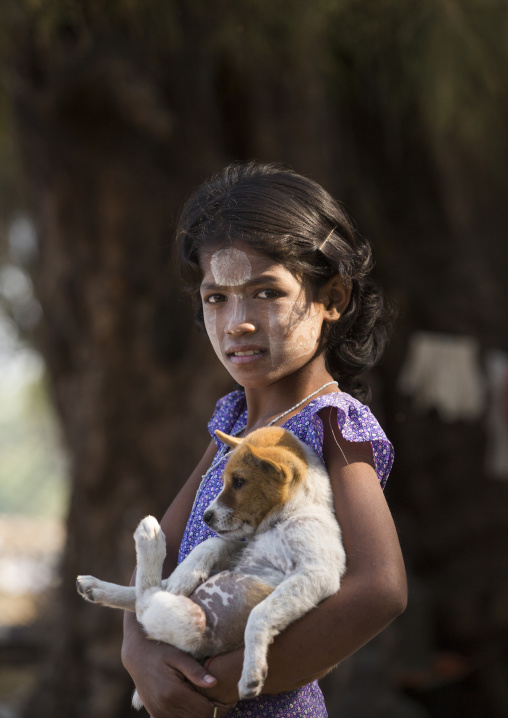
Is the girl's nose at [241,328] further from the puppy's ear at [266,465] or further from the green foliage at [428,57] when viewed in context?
the green foliage at [428,57]

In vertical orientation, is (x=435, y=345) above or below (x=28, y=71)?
below

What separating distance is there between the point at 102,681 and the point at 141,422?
124cm

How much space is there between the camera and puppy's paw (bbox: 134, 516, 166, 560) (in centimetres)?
123

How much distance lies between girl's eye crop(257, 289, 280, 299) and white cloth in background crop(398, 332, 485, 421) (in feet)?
10.8

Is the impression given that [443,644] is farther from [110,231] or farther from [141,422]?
[110,231]

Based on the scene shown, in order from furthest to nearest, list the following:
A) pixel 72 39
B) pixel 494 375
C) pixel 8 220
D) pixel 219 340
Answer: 1. pixel 8 220
2. pixel 494 375
3. pixel 72 39
4. pixel 219 340

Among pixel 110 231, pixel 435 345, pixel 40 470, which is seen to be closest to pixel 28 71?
pixel 110 231

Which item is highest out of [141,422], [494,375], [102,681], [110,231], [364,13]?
[364,13]

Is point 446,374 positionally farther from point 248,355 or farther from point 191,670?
Result: point 191,670

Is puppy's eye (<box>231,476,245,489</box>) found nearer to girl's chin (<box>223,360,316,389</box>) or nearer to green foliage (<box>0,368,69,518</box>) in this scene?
girl's chin (<box>223,360,316,389</box>)

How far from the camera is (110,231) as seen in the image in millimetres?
3695

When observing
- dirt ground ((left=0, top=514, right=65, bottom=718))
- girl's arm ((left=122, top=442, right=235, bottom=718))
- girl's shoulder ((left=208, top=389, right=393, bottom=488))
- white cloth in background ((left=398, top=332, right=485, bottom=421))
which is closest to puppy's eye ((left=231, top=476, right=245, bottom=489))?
girl's shoulder ((left=208, top=389, right=393, bottom=488))

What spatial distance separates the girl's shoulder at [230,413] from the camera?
1588 mm

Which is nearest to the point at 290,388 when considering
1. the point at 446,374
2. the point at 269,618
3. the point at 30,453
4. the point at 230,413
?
the point at 230,413
